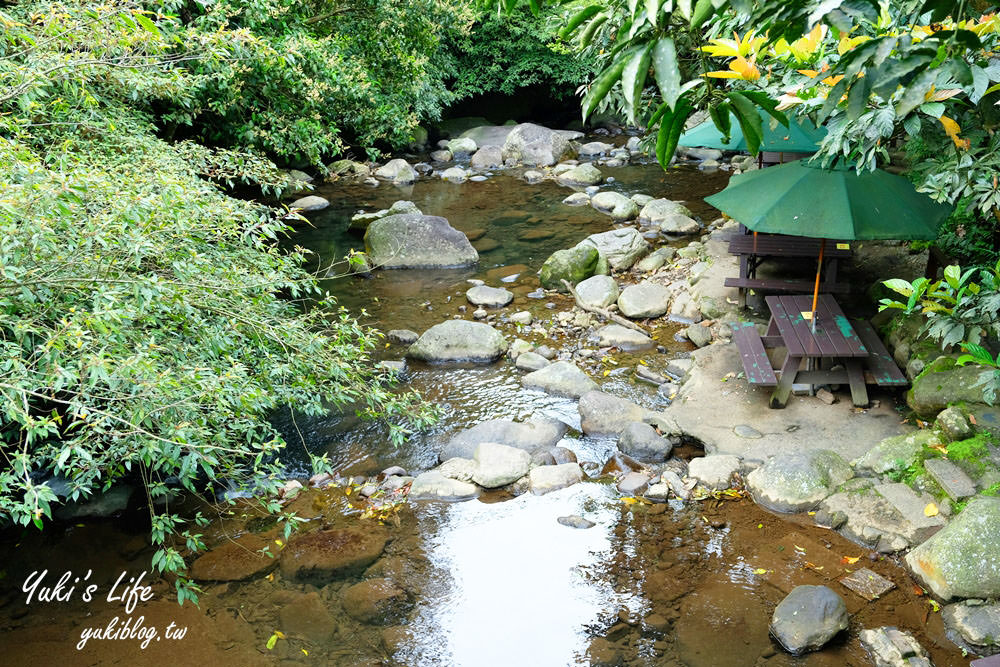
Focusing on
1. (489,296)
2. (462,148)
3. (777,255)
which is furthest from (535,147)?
(777,255)

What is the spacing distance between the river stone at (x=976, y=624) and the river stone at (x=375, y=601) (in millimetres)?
3288

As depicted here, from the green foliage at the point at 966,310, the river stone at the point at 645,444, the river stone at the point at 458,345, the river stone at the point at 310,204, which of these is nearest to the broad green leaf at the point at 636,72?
the green foliage at the point at 966,310

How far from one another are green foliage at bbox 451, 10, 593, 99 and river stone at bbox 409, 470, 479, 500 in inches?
660

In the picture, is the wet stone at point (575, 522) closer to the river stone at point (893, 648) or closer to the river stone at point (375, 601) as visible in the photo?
the river stone at point (375, 601)

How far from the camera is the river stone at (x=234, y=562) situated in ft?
16.7

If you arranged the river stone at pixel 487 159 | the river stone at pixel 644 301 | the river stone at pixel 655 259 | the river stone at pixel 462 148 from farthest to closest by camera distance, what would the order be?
the river stone at pixel 462 148, the river stone at pixel 487 159, the river stone at pixel 655 259, the river stone at pixel 644 301

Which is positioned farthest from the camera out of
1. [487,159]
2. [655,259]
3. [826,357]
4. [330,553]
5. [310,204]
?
[487,159]

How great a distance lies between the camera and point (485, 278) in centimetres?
1087

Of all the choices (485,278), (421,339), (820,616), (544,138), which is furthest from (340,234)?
(820,616)

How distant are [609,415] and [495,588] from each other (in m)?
2.23

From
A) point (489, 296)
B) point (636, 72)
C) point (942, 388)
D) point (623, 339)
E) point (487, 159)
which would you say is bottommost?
point (487, 159)

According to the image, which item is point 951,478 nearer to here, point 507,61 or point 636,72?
point 636,72

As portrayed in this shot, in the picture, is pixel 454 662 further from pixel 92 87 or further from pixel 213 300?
pixel 92 87

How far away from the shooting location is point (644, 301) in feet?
30.1
